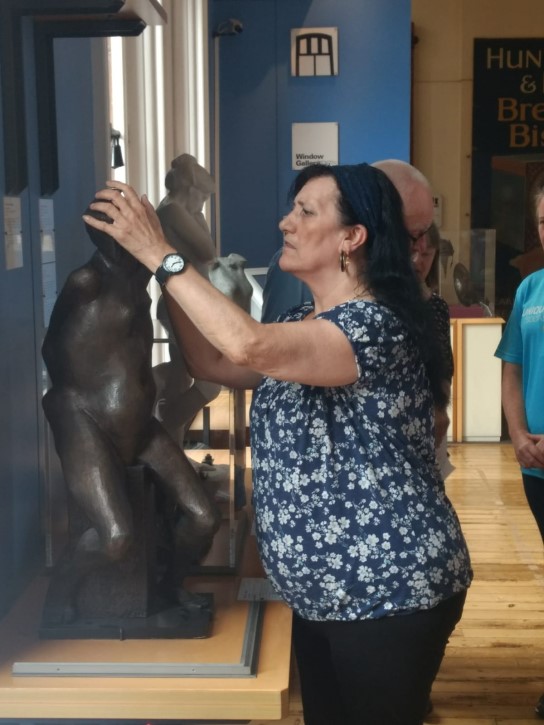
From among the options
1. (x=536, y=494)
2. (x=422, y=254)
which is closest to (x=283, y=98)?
(x=536, y=494)

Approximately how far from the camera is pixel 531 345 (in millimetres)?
2975

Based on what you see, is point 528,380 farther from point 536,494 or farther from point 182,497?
point 182,497

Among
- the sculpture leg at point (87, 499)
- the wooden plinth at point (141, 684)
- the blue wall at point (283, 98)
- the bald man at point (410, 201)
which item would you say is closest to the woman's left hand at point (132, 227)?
the sculpture leg at point (87, 499)

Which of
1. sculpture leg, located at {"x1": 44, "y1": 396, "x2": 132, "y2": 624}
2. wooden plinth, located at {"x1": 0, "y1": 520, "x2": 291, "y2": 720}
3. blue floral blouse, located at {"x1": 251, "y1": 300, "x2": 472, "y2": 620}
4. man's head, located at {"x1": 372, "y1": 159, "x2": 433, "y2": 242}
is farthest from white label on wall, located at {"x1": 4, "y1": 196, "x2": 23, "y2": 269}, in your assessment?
man's head, located at {"x1": 372, "y1": 159, "x2": 433, "y2": 242}

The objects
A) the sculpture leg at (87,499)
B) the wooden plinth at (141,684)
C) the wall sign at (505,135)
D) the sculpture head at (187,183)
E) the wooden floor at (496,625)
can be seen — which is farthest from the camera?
the wall sign at (505,135)

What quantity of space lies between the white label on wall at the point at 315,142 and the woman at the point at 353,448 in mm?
6158

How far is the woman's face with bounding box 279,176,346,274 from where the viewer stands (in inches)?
69.7

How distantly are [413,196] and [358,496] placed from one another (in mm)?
965

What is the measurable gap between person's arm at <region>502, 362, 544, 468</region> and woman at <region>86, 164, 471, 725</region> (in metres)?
1.15

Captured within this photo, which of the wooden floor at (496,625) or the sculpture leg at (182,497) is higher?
the sculpture leg at (182,497)

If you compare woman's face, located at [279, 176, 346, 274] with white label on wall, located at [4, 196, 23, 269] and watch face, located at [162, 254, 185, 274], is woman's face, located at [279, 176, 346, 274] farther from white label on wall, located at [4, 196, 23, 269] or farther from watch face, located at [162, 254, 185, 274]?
white label on wall, located at [4, 196, 23, 269]

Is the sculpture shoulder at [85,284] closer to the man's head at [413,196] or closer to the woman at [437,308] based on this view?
the woman at [437,308]

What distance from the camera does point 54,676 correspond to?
1.59 m

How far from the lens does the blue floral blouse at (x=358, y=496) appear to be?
1678mm
